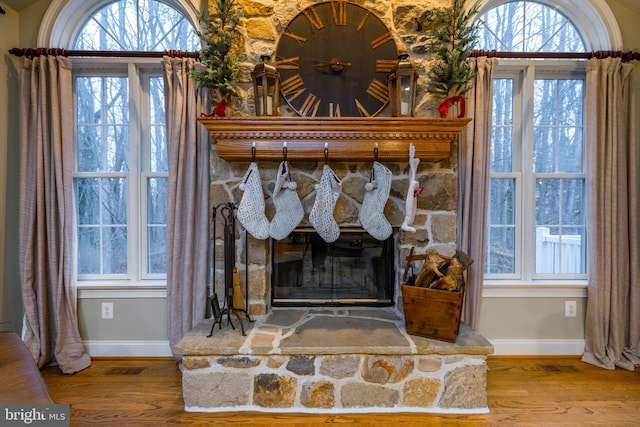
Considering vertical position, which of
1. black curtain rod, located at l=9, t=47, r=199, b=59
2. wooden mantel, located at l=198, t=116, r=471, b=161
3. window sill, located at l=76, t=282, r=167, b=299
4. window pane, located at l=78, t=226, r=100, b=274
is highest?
black curtain rod, located at l=9, t=47, r=199, b=59

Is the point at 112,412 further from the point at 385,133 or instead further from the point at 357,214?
the point at 385,133

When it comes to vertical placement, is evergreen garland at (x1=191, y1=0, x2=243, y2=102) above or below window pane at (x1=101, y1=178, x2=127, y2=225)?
above

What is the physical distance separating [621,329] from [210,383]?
2723 mm

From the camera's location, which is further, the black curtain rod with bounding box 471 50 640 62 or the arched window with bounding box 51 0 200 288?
the arched window with bounding box 51 0 200 288

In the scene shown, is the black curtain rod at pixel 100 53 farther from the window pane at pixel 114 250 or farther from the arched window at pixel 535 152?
the arched window at pixel 535 152

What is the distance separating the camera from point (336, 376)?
5.78 feet

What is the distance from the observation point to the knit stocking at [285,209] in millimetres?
2049

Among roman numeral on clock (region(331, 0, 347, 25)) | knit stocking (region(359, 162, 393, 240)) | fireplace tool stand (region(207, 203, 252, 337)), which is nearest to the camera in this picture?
fireplace tool stand (region(207, 203, 252, 337))

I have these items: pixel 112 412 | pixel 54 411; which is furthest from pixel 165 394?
pixel 54 411

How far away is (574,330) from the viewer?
2.45 m

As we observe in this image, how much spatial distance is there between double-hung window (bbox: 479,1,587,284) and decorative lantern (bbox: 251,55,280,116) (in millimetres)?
1627

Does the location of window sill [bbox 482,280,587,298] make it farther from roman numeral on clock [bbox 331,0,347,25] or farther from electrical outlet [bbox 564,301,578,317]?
roman numeral on clock [bbox 331,0,347,25]

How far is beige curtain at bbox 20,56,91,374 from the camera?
222cm

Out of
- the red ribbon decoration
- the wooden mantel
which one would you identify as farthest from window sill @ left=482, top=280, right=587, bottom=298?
the red ribbon decoration
